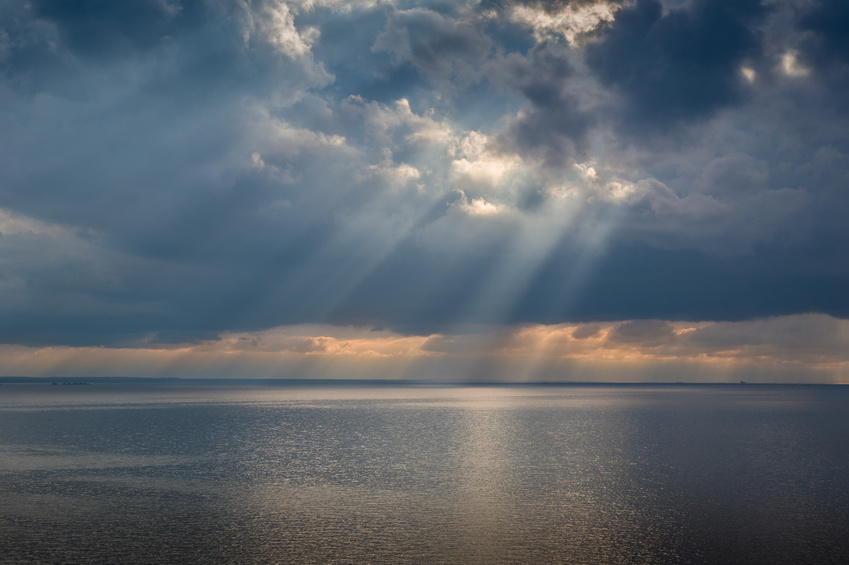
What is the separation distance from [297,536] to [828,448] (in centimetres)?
6929

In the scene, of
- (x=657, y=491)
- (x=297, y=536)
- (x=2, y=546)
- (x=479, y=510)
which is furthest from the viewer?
(x=657, y=491)

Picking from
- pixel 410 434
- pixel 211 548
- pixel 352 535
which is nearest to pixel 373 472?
pixel 352 535

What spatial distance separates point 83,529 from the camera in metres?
33.2

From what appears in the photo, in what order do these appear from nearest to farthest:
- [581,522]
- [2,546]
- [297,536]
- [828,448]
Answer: [2,546], [297,536], [581,522], [828,448]

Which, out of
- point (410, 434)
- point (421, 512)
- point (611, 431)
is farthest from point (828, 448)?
point (421, 512)

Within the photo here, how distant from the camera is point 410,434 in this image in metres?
90.0

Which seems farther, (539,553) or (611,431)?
(611,431)

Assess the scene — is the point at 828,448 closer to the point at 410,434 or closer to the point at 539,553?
the point at 410,434

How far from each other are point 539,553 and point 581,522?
7088 millimetres

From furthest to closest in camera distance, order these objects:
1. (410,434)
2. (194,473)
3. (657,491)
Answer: (410,434)
(194,473)
(657,491)

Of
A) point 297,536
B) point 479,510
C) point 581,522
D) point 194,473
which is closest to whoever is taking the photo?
point 297,536

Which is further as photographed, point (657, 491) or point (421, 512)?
point (657, 491)

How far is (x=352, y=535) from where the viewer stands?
33.0 metres

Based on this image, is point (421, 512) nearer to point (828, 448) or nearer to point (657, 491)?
point (657, 491)
